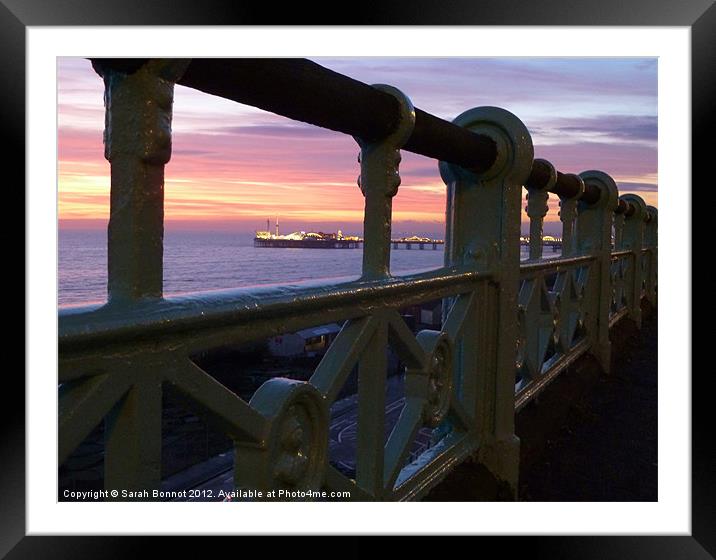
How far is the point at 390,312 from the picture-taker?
6.06ft

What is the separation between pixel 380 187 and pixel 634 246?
6570 mm

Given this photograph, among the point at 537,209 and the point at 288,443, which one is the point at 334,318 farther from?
the point at 537,209

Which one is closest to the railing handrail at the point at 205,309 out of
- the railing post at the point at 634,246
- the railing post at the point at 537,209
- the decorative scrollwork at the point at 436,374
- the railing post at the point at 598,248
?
the decorative scrollwork at the point at 436,374

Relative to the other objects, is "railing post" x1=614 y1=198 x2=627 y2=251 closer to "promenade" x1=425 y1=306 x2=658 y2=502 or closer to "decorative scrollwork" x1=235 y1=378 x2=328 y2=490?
"promenade" x1=425 y1=306 x2=658 y2=502

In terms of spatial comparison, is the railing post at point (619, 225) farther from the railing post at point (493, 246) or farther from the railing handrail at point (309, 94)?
the railing handrail at point (309, 94)

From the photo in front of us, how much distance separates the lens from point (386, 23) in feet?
5.33

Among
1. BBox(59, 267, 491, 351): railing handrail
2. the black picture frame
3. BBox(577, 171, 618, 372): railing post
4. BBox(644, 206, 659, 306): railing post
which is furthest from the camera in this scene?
BBox(644, 206, 659, 306): railing post

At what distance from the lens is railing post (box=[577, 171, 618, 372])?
5.30 m

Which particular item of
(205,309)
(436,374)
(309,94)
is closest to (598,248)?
(436,374)

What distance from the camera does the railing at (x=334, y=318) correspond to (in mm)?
1077

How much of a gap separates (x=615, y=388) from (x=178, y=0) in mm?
4184

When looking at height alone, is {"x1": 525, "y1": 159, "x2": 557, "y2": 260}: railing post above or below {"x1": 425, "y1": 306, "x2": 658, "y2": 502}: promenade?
above

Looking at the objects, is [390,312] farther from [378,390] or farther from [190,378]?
[190,378]

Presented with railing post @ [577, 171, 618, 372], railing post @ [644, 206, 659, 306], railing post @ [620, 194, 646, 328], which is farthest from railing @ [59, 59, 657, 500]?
railing post @ [644, 206, 659, 306]
